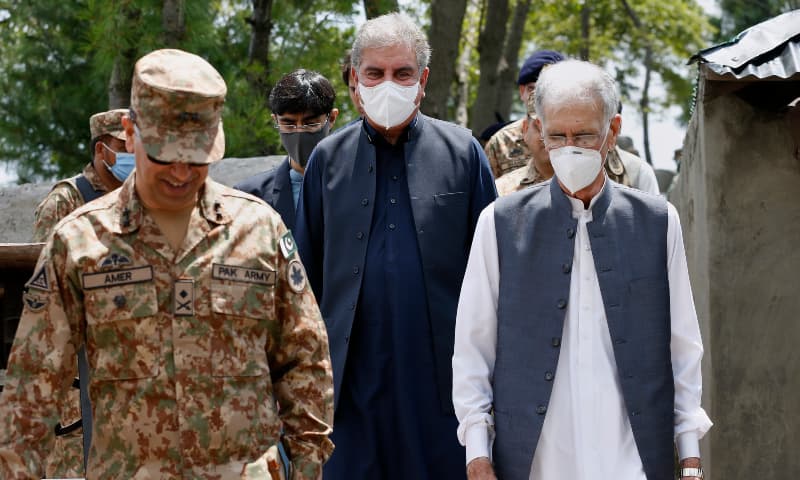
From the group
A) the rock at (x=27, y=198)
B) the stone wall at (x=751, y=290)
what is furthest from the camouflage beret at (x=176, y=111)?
the rock at (x=27, y=198)

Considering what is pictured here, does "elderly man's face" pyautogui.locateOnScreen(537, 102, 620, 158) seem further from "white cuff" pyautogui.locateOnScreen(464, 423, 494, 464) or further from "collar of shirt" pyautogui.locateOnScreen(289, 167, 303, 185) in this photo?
"collar of shirt" pyautogui.locateOnScreen(289, 167, 303, 185)

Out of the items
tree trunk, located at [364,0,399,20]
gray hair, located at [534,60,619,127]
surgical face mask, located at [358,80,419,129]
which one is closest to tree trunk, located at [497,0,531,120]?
tree trunk, located at [364,0,399,20]

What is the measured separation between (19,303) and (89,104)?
42.2ft

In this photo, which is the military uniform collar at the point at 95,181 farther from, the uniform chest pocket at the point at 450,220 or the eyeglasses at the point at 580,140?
the eyeglasses at the point at 580,140

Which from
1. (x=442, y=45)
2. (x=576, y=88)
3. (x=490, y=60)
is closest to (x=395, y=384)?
(x=576, y=88)

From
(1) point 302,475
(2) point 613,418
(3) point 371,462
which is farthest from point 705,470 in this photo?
(1) point 302,475

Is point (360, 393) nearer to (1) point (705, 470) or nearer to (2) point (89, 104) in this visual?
(1) point (705, 470)

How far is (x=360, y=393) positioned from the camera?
5.07m

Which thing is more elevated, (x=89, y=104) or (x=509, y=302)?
(x=509, y=302)

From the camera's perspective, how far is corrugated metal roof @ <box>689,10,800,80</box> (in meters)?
6.57

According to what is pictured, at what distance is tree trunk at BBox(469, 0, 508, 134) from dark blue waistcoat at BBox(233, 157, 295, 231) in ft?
39.5

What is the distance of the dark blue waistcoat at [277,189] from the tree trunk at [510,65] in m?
14.1

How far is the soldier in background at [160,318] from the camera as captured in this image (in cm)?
360

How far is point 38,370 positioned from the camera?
356cm
